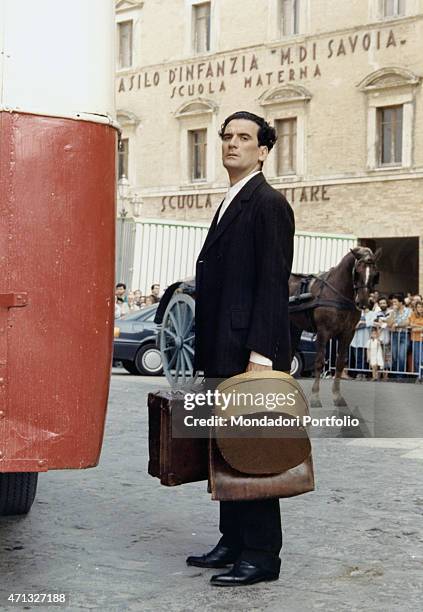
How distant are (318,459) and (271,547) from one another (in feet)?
12.0

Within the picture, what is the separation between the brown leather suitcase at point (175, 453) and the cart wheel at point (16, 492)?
134cm

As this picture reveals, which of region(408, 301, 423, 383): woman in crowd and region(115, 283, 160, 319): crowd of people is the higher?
region(115, 283, 160, 319): crowd of people

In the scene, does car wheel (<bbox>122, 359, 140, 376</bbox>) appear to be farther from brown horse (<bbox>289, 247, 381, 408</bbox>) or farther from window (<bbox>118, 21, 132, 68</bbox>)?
window (<bbox>118, 21, 132, 68</bbox>)

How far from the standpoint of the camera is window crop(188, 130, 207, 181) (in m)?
30.3

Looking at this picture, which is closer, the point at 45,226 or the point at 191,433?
the point at 45,226

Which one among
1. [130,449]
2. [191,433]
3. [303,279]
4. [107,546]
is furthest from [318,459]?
[303,279]

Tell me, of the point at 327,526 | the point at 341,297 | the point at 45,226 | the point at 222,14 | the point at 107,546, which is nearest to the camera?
the point at 45,226

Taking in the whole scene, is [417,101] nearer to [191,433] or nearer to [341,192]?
[341,192]

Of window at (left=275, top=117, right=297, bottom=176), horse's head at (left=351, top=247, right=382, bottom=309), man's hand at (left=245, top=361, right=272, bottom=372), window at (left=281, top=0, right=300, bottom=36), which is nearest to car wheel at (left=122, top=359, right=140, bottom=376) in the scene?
horse's head at (left=351, top=247, right=382, bottom=309)

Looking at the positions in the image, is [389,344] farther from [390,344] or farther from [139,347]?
[139,347]

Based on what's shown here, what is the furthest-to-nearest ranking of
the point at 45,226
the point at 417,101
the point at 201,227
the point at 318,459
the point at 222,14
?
the point at 222,14 < the point at 417,101 < the point at 201,227 < the point at 318,459 < the point at 45,226

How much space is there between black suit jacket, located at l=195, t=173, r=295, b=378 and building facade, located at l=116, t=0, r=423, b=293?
60.6 feet

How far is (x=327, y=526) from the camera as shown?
18.4 ft

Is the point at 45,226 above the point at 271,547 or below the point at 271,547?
above
